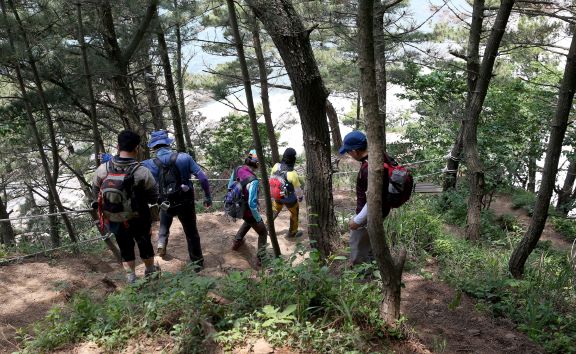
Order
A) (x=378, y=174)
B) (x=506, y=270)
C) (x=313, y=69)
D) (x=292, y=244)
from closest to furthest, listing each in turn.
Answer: (x=378, y=174) → (x=313, y=69) → (x=506, y=270) → (x=292, y=244)

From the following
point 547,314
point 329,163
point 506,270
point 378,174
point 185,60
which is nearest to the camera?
point 378,174

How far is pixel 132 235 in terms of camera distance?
468 cm

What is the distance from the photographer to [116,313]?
10.7 ft

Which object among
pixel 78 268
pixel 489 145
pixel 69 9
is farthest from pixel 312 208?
pixel 489 145

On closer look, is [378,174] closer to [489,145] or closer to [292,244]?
[292,244]

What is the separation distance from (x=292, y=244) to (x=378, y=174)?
13.9 feet

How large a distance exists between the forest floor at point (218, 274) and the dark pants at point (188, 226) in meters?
0.29

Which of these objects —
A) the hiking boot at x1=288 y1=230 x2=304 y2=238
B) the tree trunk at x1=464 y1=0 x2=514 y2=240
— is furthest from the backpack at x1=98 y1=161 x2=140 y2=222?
the tree trunk at x1=464 y1=0 x2=514 y2=240

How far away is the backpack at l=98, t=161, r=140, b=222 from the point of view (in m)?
4.29

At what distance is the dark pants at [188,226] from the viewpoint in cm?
533

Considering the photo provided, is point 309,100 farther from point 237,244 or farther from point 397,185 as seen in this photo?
point 237,244

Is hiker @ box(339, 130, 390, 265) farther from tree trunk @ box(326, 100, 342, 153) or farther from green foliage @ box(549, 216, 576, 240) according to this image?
tree trunk @ box(326, 100, 342, 153)

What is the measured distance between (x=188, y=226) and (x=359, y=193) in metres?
2.34

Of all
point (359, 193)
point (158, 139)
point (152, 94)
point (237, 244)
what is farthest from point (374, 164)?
point (152, 94)
